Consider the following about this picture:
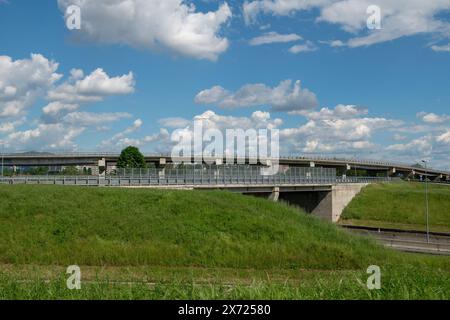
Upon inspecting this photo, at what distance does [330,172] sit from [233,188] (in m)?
32.8

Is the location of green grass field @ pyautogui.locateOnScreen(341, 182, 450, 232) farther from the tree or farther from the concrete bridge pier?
the tree

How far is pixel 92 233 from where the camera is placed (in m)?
25.6

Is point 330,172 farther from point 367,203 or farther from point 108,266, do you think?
point 108,266

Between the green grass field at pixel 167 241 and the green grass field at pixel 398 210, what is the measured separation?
137ft

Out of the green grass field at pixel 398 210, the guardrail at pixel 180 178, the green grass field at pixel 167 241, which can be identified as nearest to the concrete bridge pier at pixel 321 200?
the green grass field at pixel 398 210

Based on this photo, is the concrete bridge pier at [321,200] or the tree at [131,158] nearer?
the concrete bridge pier at [321,200]

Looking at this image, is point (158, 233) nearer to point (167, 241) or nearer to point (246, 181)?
point (167, 241)

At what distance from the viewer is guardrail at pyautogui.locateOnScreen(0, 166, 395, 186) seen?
45.8 meters

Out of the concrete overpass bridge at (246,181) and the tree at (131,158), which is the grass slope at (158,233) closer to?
the concrete overpass bridge at (246,181)

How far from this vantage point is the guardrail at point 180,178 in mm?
45812

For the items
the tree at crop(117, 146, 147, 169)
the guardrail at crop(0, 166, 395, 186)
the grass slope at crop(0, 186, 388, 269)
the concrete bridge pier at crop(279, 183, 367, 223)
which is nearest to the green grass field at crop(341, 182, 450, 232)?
the concrete bridge pier at crop(279, 183, 367, 223)

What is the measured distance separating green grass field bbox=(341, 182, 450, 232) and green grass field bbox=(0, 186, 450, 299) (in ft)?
137

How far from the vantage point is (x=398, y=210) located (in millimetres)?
75688
